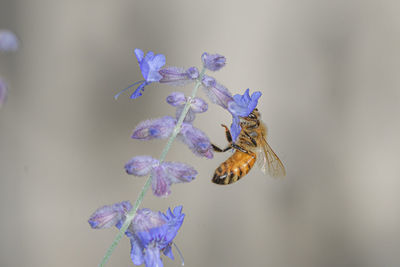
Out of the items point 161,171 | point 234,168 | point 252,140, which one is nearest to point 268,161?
point 252,140

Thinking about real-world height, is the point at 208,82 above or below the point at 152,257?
above

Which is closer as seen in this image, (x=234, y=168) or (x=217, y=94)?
(x=217, y=94)

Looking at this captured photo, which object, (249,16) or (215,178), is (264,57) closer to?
(249,16)

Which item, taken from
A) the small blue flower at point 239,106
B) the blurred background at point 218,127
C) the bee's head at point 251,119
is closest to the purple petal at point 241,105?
the small blue flower at point 239,106

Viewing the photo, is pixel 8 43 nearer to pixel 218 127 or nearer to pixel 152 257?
pixel 152 257

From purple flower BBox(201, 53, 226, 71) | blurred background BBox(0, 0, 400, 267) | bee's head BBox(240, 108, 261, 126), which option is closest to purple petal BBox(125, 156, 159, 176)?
purple flower BBox(201, 53, 226, 71)

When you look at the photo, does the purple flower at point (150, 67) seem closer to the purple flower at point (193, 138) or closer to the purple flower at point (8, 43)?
the purple flower at point (193, 138)

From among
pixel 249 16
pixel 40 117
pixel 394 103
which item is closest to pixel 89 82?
pixel 40 117
